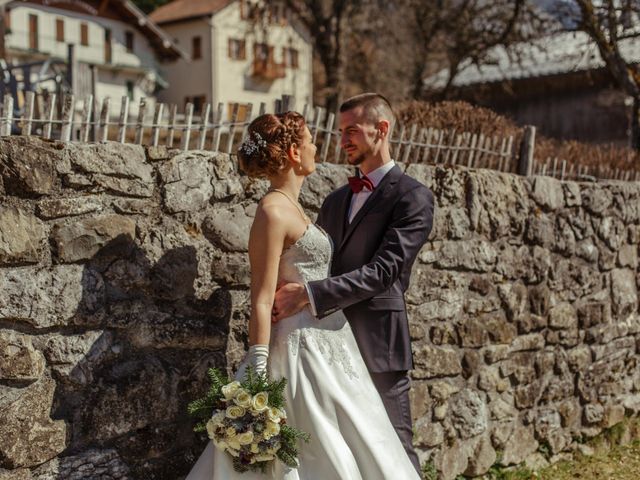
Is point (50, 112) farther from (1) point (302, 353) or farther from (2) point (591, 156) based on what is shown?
(2) point (591, 156)

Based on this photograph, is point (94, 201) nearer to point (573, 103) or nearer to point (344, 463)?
point (344, 463)

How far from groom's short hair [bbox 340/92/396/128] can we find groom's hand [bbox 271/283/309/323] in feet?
2.99

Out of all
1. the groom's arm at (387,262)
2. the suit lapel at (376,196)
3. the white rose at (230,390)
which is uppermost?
the suit lapel at (376,196)

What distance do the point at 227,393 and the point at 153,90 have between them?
33.8m

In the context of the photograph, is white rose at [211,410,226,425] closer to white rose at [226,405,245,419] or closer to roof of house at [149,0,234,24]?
white rose at [226,405,245,419]

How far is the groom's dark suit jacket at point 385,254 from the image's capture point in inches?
143

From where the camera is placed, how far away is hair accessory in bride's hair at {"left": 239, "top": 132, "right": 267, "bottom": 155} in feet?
11.2

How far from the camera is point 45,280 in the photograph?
3590 mm

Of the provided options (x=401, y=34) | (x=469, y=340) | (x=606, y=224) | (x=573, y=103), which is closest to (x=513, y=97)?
(x=573, y=103)

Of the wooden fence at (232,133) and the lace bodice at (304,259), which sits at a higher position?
the wooden fence at (232,133)

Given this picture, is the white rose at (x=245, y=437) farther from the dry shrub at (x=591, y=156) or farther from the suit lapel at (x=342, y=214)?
the dry shrub at (x=591, y=156)

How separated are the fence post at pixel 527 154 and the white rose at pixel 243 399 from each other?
395 cm

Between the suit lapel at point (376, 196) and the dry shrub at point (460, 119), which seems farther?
the dry shrub at point (460, 119)

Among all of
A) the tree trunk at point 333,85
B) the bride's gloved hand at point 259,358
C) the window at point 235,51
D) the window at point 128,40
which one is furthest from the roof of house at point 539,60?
the window at point 128,40
